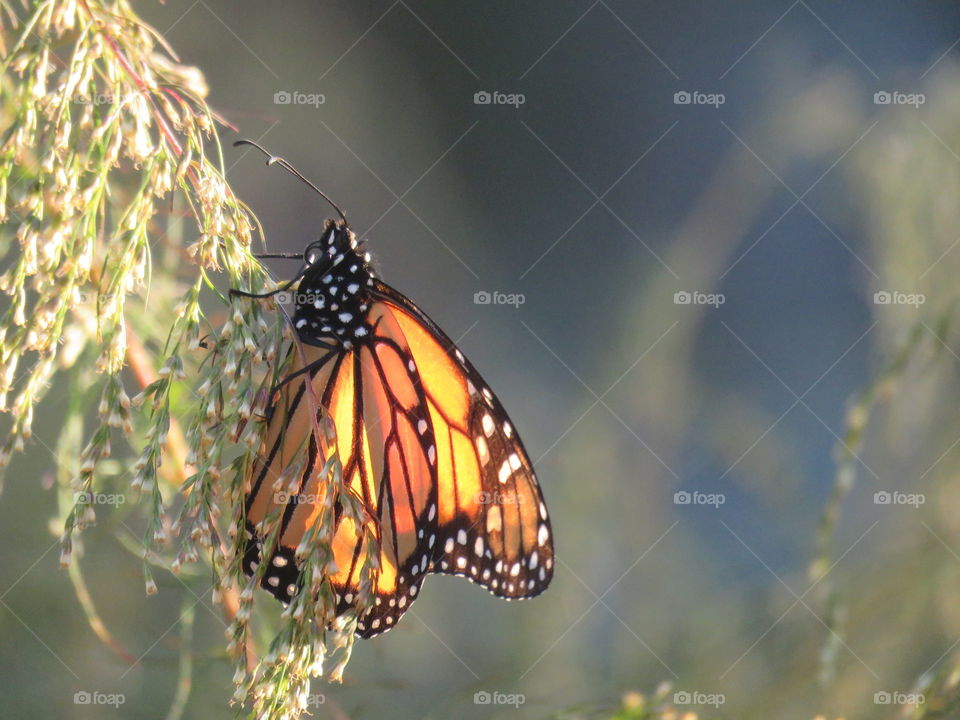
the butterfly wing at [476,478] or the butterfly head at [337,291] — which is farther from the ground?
the butterfly head at [337,291]

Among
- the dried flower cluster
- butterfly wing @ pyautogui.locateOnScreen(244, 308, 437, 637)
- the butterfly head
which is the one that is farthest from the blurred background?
the dried flower cluster

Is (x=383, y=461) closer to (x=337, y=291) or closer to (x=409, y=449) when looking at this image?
(x=409, y=449)

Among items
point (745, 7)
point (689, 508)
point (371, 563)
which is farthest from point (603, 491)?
point (745, 7)

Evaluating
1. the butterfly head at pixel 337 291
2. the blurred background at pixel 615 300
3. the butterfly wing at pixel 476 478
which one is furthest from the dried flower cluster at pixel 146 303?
the blurred background at pixel 615 300

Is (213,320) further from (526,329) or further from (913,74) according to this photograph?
(913,74)

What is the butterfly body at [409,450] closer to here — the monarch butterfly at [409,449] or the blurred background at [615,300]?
the monarch butterfly at [409,449]

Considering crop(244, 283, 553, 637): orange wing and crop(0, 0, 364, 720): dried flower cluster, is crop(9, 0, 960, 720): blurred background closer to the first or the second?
crop(244, 283, 553, 637): orange wing
